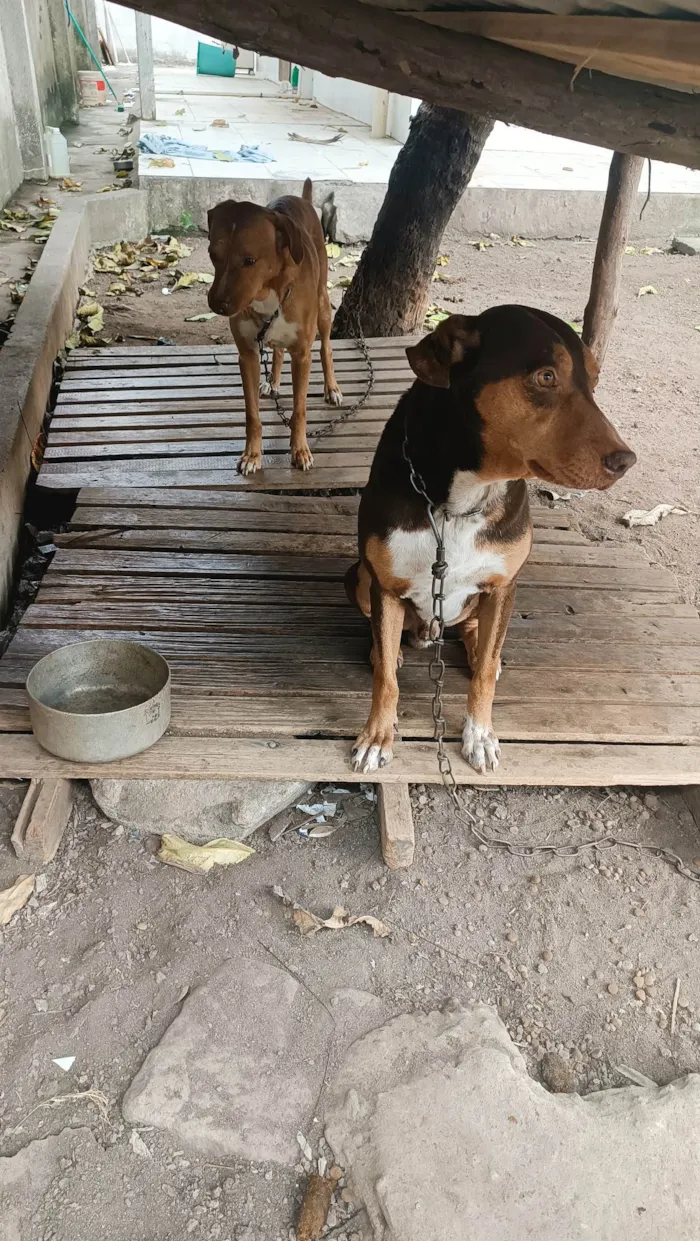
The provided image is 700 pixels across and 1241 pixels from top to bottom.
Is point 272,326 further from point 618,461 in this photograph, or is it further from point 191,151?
point 191,151

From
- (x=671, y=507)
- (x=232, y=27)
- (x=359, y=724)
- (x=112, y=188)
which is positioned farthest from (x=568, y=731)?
(x=112, y=188)

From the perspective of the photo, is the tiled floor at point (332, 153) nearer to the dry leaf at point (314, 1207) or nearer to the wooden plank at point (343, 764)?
the wooden plank at point (343, 764)

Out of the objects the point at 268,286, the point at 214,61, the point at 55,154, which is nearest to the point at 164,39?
the point at 214,61

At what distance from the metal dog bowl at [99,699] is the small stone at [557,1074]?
4.96ft

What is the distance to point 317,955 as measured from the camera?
102 inches

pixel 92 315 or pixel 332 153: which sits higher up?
pixel 332 153

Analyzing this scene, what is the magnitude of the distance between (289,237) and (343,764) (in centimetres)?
254

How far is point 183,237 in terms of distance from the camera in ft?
34.1

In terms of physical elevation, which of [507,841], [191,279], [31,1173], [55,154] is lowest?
[191,279]

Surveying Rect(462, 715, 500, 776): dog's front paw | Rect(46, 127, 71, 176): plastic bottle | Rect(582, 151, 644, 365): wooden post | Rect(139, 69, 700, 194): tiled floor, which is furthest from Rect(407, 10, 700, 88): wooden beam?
Rect(46, 127, 71, 176): plastic bottle

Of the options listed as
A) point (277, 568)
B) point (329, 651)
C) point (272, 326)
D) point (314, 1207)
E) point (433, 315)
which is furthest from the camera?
point (433, 315)

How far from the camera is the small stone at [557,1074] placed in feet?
7.52

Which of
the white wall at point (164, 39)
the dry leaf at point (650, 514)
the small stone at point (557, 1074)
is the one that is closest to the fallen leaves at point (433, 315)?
the dry leaf at point (650, 514)

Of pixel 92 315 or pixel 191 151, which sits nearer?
pixel 92 315
